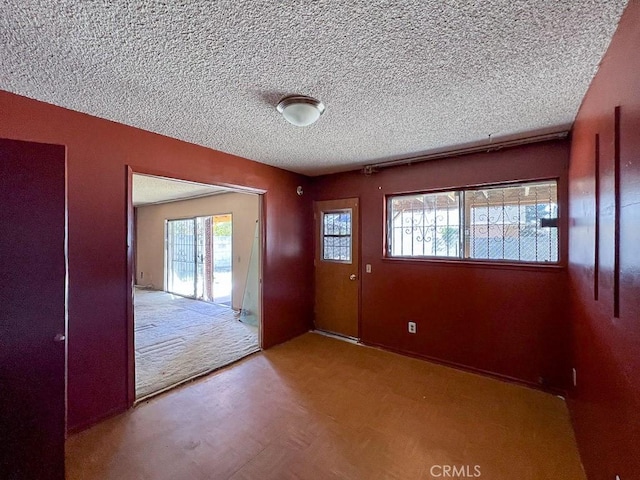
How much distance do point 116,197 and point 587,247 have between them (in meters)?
3.36

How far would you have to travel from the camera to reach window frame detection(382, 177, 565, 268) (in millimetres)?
2436

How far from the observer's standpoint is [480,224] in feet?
9.45

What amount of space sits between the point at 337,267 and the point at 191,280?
434cm

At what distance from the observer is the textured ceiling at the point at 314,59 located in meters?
1.10

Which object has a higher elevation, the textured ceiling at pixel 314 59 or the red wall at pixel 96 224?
the textured ceiling at pixel 314 59

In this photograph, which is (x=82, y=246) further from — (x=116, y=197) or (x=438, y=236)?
(x=438, y=236)

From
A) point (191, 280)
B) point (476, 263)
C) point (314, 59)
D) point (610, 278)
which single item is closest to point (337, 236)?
point (476, 263)

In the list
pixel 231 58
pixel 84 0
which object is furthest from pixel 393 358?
pixel 84 0

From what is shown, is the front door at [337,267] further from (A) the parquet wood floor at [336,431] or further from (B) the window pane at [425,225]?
(A) the parquet wood floor at [336,431]

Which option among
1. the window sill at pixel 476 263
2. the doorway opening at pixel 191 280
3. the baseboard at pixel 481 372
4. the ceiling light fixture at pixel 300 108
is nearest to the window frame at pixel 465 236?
the window sill at pixel 476 263

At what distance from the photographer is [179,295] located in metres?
6.61

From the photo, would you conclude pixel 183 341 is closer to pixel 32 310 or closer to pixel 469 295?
pixel 32 310

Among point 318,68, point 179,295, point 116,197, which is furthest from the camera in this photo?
point 179,295

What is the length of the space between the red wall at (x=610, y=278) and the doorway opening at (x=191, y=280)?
9.82 feet
